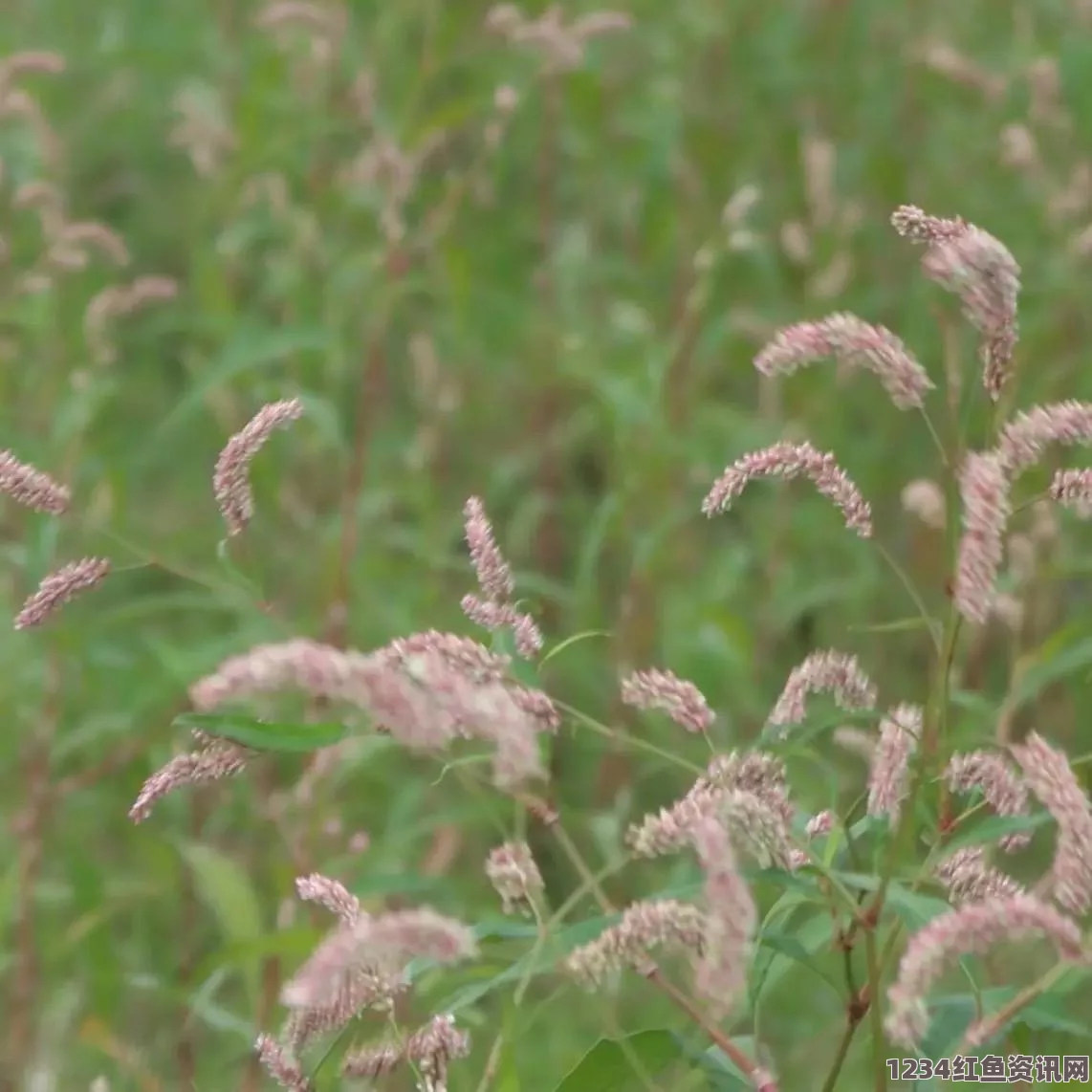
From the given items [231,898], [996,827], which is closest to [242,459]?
[996,827]

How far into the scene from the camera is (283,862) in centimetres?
192

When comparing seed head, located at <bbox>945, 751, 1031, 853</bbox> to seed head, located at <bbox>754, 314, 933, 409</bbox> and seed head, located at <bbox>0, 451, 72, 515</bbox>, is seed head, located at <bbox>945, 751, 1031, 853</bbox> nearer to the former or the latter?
seed head, located at <bbox>754, 314, 933, 409</bbox>

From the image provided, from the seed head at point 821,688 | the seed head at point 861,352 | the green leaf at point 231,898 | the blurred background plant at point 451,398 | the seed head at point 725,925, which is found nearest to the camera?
the seed head at point 725,925

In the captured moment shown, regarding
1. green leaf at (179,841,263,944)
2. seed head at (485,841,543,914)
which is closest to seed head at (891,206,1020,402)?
seed head at (485,841,543,914)

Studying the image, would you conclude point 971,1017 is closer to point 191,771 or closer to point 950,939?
point 950,939

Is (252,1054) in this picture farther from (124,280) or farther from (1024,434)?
(124,280)

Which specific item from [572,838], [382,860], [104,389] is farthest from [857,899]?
[572,838]

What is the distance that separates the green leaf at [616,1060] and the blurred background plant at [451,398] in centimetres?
39

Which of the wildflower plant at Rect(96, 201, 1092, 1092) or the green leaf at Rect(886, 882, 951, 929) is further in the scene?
the green leaf at Rect(886, 882, 951, 929)

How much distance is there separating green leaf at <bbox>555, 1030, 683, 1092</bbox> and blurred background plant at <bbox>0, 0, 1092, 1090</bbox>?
1.29 feet

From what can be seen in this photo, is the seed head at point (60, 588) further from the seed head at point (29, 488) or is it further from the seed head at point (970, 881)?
the seed head at point (970, 881)

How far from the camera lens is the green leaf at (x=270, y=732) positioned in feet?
2.70

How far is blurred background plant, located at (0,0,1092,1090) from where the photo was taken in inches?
74.2

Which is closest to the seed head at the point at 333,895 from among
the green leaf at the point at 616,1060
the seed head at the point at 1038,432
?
the green leaf at the point at 616,1060
